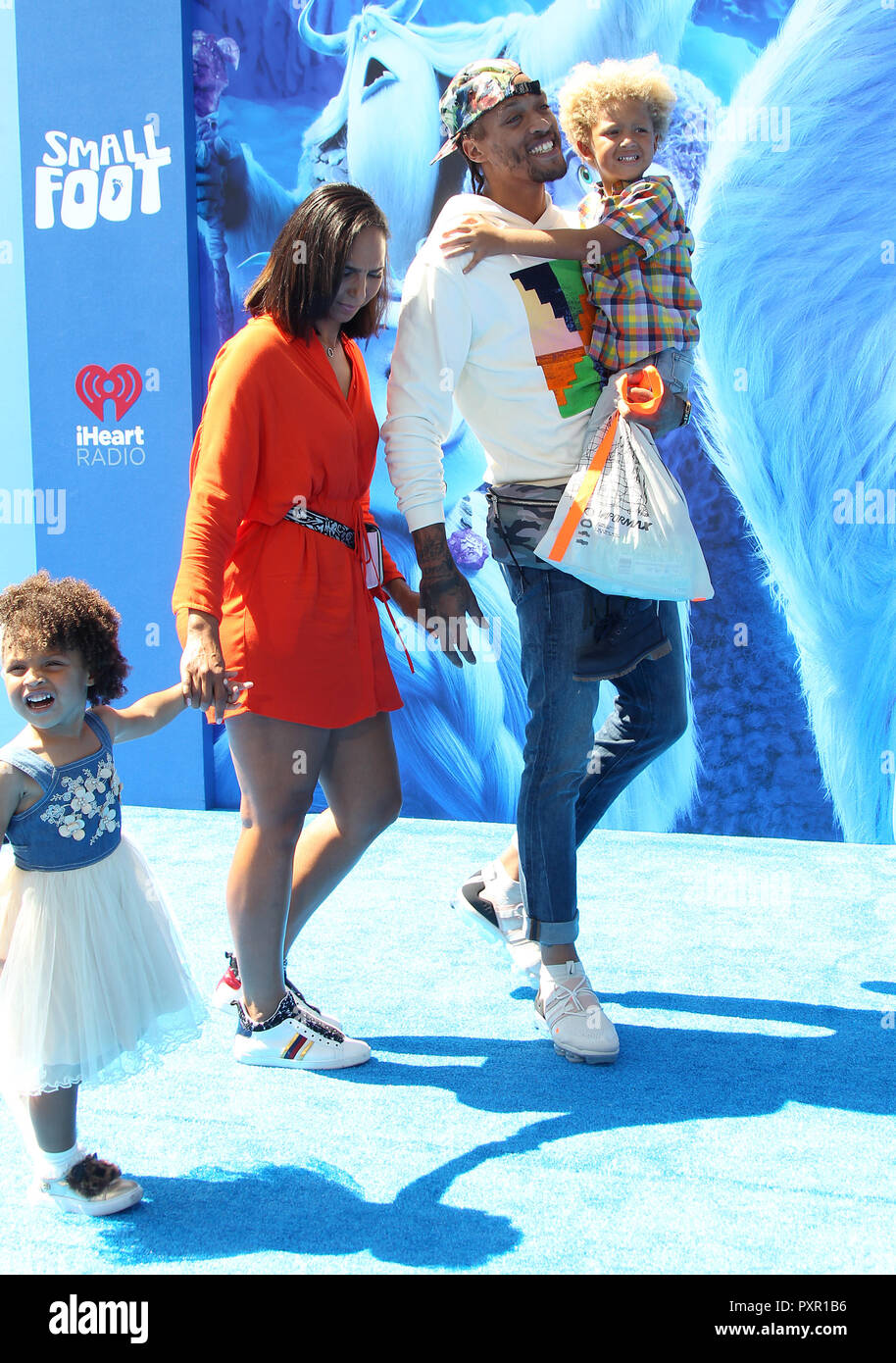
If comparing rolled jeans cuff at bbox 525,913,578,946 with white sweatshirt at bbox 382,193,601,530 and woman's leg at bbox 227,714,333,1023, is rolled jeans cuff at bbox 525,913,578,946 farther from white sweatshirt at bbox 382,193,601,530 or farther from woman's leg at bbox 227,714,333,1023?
white sweatshirt at bbox 382,193,601,530

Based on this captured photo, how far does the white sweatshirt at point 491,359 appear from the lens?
2449 millimetres

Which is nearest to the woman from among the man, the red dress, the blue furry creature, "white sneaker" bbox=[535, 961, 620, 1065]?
the red dress

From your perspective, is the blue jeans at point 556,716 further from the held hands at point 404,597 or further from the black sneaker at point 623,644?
the held hands at point 404,597

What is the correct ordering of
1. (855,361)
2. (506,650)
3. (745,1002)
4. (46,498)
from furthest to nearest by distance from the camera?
(46,498), (506,650), (855,361), (745,1002)

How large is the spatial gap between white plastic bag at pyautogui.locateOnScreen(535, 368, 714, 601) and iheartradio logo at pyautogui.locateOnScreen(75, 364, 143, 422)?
263 cm

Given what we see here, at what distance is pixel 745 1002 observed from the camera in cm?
275

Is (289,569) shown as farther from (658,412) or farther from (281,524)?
(658,412)

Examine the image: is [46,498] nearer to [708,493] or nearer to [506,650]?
[506,650]

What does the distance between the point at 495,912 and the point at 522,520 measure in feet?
3.08

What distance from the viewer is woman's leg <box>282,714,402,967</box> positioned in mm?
2477

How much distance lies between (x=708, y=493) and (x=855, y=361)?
58 centimetres

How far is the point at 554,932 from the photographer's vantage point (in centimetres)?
254

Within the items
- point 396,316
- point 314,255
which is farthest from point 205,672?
point 396,316

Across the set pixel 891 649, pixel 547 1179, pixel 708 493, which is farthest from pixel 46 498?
pixel 547 1179
